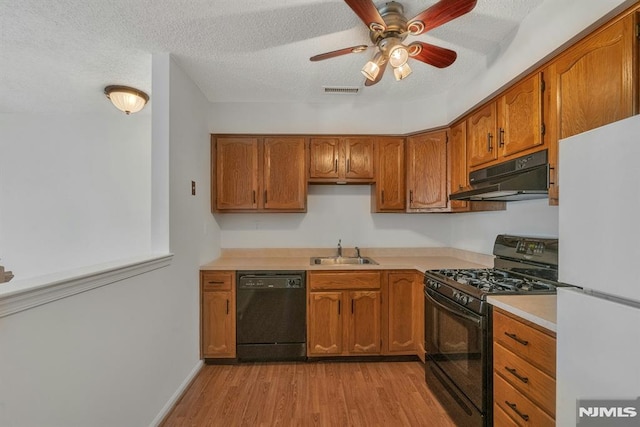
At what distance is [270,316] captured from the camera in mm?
2549

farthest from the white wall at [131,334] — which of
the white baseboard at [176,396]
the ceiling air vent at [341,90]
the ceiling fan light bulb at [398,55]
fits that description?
the ceiling fan light bulb at [398,55]

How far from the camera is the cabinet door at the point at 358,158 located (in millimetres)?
2934

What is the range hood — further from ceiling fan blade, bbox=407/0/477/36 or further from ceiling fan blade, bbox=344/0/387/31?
ceiling fan blade, bbox=344/0/387/31

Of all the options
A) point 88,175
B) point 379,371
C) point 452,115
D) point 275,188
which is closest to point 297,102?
point 275,188

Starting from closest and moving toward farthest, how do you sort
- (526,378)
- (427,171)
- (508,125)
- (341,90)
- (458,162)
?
(526,378), (508,125), (458,162), (341,90), (427,171)

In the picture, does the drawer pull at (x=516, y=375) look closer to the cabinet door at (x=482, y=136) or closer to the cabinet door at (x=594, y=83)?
the cabinet door at (x=594, y=83)

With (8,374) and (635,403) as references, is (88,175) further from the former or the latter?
(635,403)

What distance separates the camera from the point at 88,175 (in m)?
3.08

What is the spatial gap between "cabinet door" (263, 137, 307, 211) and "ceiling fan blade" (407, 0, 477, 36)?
5.44 ft

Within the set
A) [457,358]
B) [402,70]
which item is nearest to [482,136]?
[402,70]

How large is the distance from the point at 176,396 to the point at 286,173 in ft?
6.95

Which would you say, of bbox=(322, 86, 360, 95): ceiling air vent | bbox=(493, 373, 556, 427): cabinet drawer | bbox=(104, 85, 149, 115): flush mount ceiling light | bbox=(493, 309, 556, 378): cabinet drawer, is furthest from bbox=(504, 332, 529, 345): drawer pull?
bbox=(104, 85, 149, 115): flush mount ceiling light

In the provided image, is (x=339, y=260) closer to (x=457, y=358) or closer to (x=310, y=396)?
(x=310, y=396)

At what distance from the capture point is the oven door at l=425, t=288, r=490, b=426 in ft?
5.01
